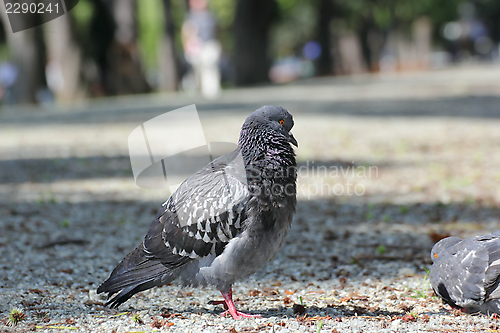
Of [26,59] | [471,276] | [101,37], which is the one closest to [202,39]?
[26,59]

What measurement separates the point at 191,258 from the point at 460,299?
1684 mm

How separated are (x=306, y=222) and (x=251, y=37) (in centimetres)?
2028

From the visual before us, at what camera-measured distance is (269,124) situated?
3.74m

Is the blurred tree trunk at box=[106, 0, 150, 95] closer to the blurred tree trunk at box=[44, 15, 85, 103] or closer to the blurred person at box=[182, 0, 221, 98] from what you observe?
the blurred tree trunk at box=[44, 15, 85, 103]

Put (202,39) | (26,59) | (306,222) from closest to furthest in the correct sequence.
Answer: (306,222) → (202,39) → (26,59)

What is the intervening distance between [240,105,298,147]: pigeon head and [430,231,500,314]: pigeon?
1.28 m

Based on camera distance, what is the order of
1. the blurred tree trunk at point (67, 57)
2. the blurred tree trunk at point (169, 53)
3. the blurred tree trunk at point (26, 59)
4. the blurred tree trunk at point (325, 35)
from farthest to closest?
the blurred tree trunk at point (325, 35)
the blurred tree trunk at point (169, 53)
the blurred tree trunk at point (26, 59)
the blurred tree trunk at point (67, 57)

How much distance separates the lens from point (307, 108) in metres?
15.8

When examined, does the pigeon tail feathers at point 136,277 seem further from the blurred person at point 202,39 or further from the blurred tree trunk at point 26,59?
the blurred tree trunk at point 26,59

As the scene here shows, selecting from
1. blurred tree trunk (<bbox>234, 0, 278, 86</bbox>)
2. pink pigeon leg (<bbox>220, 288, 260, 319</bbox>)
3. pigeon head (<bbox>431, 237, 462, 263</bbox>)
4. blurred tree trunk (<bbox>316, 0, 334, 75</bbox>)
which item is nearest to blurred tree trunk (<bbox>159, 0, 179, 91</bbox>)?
blurred tree trunk (<bbox>234, 0, 278, 86</bbox>)

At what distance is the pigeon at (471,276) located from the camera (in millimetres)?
3674

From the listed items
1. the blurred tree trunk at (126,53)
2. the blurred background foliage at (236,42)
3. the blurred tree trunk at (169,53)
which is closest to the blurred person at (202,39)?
the blurred background foliage at (236,42)

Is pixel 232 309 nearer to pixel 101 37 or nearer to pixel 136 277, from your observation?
pixel 136 277

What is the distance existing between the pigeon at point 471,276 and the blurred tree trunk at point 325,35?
30560mm
